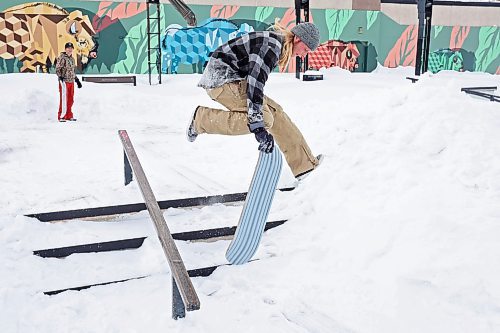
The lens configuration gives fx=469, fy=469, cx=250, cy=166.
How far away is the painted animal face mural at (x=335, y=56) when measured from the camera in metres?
19.3

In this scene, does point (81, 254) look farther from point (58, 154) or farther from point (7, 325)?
point (58, 154)

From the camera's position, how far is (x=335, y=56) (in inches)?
768

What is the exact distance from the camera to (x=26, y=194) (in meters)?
4.67

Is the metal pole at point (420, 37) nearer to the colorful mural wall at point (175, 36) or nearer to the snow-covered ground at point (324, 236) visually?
the colorful mural wall at point (175, 36)

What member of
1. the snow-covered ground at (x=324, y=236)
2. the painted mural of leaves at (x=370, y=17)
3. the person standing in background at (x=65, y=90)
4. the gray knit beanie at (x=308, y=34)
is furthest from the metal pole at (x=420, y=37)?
the gray knit beanie at (x=308, y=34)

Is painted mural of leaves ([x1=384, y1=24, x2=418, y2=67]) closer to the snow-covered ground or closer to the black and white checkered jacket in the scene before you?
the snow-covered ground

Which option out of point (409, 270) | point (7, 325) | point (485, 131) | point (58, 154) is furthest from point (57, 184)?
point (485, 131)

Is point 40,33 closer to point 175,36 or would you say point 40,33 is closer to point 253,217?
point 175,36

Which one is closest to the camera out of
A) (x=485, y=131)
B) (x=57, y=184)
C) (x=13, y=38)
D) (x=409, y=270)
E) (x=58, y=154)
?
(x=409, y=270)

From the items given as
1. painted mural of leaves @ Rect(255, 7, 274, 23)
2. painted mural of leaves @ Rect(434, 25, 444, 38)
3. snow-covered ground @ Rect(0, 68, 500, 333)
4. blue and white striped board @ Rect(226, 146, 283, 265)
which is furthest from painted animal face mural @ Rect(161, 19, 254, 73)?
blue and white striped board @ Rect(226, 146, 283, 265)

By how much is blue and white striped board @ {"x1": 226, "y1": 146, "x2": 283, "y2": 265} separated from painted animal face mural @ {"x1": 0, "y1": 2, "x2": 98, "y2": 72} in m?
14.3

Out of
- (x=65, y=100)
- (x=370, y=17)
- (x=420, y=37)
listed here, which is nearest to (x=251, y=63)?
(x=65, y=100)

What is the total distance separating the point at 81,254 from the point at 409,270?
2358mm

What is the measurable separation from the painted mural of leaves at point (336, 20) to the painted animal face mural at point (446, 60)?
Result: 4874mm
